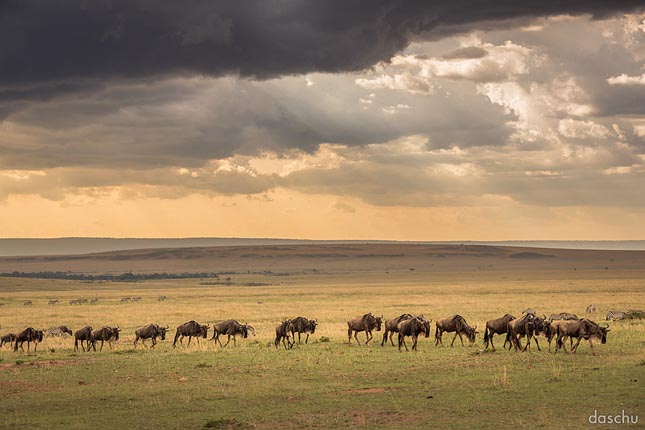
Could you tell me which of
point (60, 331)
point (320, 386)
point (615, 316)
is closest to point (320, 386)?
point (320, 386)

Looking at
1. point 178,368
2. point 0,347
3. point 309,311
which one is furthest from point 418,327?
point 309,311

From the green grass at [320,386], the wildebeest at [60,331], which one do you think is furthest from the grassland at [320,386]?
the wildebeest at [60,331]

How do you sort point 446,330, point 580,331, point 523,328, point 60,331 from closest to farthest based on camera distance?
1. point 580,331
2. point 523,328
3. point 446,330
4. point 60,331

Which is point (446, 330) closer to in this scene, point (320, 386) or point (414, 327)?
point (414, 327)

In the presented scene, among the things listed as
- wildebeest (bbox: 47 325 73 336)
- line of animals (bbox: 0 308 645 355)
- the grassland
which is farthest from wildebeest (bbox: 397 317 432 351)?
wildebeest (bbox: 47 325 73 336)

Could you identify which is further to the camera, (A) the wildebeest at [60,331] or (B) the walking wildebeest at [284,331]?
(A) the wildebeest at [60,331]

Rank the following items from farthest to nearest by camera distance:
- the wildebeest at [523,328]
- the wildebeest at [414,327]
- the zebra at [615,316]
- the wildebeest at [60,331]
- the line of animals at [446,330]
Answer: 1. the zebra at [615,316]
2. the wildebeest at [60,331]
3. the wildebeest at [414,327]
4. the wildebeest at [523,328]
5. the line of animals at [446,330]

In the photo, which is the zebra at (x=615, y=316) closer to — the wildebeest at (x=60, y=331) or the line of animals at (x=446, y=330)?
the line of animals at (x=446, y=330)

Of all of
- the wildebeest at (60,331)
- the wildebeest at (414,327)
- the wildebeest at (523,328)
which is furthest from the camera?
the wildebeest at (60,331)

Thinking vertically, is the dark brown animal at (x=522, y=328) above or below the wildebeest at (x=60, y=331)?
above

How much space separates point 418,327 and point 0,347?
20253 millimetres

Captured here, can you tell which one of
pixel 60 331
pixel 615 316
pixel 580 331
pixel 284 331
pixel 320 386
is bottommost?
pixel 320 386

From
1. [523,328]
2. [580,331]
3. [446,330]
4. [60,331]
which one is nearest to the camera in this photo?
[580,331]

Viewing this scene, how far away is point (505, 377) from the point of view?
22406mm
